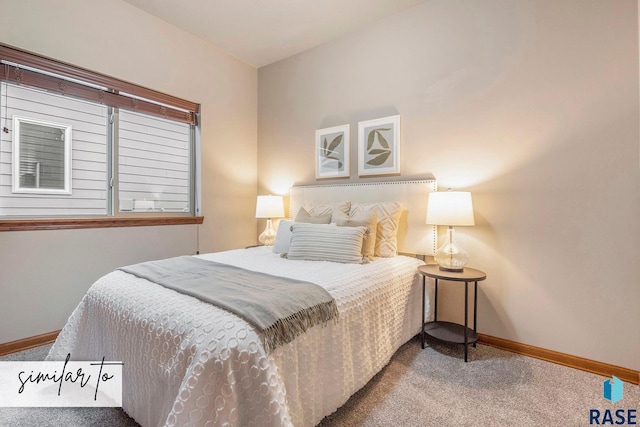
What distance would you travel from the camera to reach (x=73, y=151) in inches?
100

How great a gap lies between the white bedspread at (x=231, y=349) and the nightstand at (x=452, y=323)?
23 centimetres

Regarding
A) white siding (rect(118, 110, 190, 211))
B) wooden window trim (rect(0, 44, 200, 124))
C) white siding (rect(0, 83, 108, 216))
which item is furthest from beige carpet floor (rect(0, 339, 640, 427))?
wooden window trim (rect(0, 44, 200, 124))

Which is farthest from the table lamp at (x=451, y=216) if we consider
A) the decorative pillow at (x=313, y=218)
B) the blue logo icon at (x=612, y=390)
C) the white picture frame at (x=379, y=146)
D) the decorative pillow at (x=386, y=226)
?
the blue logo icon at (x=612, y=390)

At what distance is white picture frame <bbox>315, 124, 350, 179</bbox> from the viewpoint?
10.2 ft

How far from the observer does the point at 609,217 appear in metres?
1.91

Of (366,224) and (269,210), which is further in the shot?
(269,210)

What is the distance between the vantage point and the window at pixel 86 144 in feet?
7.35

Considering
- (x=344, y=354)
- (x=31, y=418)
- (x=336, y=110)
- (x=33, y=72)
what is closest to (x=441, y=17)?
(x=336, y=110)

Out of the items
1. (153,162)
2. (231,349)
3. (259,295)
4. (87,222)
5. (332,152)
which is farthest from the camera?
(332,152)

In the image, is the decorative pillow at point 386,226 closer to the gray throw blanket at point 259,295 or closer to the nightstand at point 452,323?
the nightstand at point 452,323

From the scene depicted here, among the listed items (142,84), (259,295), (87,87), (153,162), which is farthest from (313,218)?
(87,87)

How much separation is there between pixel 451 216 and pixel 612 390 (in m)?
1.34

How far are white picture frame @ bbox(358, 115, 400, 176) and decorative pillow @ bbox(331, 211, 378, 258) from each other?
59 centimetres

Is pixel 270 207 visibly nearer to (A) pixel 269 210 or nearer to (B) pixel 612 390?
(A) pixel 269 210
